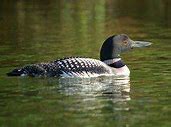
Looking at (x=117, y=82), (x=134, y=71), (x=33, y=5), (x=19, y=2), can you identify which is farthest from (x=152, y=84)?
(x=19, y=2)

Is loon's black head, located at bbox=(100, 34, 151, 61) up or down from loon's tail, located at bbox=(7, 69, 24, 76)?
up

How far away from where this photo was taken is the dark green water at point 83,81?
11.4 meters

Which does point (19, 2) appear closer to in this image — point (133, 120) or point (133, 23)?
point (133, 23)

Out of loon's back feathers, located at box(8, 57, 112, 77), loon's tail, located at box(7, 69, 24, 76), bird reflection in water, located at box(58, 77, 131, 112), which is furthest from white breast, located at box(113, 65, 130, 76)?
loon's tail, located at box(7, 69, 24, 76)

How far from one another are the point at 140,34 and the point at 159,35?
90 centimetres

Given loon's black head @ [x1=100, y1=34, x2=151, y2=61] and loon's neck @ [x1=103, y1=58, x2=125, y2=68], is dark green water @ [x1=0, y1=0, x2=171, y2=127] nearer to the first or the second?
loon's neck @ [x1=103, y1=58, x2=125, y2=68]

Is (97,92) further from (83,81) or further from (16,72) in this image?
(16,72)

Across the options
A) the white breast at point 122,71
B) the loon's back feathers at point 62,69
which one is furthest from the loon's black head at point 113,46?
the loon's back feathers at point 62,69

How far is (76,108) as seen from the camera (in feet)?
39.5

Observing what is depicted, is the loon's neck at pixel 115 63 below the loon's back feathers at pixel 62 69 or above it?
below

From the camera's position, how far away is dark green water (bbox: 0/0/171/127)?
1143cm

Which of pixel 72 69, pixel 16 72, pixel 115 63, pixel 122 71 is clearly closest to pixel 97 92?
pixel 72 69

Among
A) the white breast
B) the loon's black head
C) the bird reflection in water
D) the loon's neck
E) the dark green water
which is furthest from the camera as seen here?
the loon's black head

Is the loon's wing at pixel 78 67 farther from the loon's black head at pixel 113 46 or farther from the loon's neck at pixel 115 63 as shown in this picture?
the loon's black head at pixel 113 46
